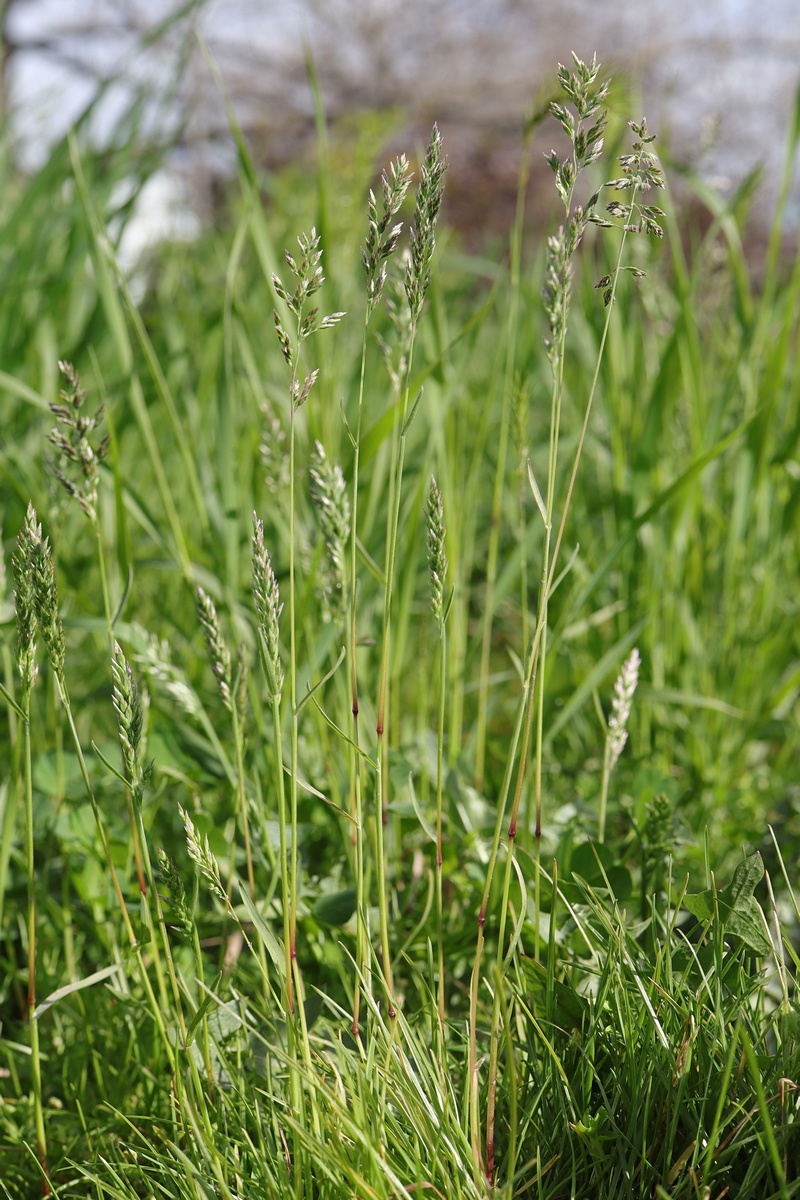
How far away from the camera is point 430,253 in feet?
1.87

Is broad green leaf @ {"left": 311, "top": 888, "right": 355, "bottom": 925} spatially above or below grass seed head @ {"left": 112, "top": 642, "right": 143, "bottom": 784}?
below

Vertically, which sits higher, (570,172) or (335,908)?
(570,172)

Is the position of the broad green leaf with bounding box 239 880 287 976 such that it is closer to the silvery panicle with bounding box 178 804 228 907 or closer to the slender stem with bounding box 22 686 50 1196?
the silvery panicle with bounding box 178 804 228 907

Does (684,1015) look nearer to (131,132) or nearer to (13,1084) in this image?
(13,1084)

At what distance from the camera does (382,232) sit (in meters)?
0.58

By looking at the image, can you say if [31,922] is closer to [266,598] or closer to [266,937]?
[266,937]

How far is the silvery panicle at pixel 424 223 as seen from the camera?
0.56m

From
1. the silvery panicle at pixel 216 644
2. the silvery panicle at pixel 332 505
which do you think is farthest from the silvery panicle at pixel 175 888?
the silvery panicle at pixel 332 505

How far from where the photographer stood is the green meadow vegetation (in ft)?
2.03

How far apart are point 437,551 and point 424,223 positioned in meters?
0.20

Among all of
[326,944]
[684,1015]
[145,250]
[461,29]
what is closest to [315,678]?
[326,944]

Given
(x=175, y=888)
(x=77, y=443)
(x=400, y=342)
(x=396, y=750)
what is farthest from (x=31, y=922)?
(x=400, y=342)

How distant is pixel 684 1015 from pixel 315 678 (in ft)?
1.84

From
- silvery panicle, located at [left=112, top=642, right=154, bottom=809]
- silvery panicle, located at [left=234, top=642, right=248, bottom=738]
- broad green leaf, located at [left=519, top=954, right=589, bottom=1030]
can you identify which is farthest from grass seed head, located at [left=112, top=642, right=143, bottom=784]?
broad green leaf, located at [left=519, top=954, right=589, bottom=1030]
